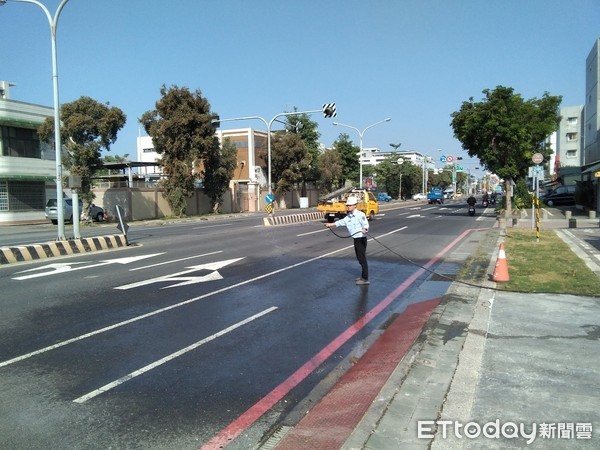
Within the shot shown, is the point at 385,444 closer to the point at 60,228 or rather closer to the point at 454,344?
the point at 454,344

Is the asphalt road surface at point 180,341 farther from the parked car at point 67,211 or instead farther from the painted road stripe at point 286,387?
the parked car at point 67,211

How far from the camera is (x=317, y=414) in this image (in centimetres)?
420

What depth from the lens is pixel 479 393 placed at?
431 cm

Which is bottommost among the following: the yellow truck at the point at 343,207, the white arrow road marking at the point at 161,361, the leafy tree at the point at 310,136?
the white arrow road marking at the point at 161,361

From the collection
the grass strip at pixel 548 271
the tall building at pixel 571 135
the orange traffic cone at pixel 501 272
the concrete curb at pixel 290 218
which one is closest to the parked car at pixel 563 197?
the tall building at pixel 571 135

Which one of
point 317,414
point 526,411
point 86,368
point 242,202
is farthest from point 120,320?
point 242,202

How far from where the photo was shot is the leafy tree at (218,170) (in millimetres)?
41938

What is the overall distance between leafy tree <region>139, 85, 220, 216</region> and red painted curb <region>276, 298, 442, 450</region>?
112 feet

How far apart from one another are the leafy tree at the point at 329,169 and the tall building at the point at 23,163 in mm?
37064

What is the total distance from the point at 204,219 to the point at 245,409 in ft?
117

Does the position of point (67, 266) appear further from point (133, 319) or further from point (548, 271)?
point (548, 271)

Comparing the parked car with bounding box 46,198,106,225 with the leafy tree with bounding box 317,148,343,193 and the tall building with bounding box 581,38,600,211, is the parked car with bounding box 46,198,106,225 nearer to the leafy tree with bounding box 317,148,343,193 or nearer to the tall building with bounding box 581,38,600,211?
the leafy tree with bounding box 317,148,343,193

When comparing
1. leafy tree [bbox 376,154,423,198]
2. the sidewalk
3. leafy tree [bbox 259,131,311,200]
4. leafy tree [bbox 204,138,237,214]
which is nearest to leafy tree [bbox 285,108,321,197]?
leafy tree [bbox 259,131,311,200]

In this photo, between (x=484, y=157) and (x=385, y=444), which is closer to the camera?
(x=385, y=444)
